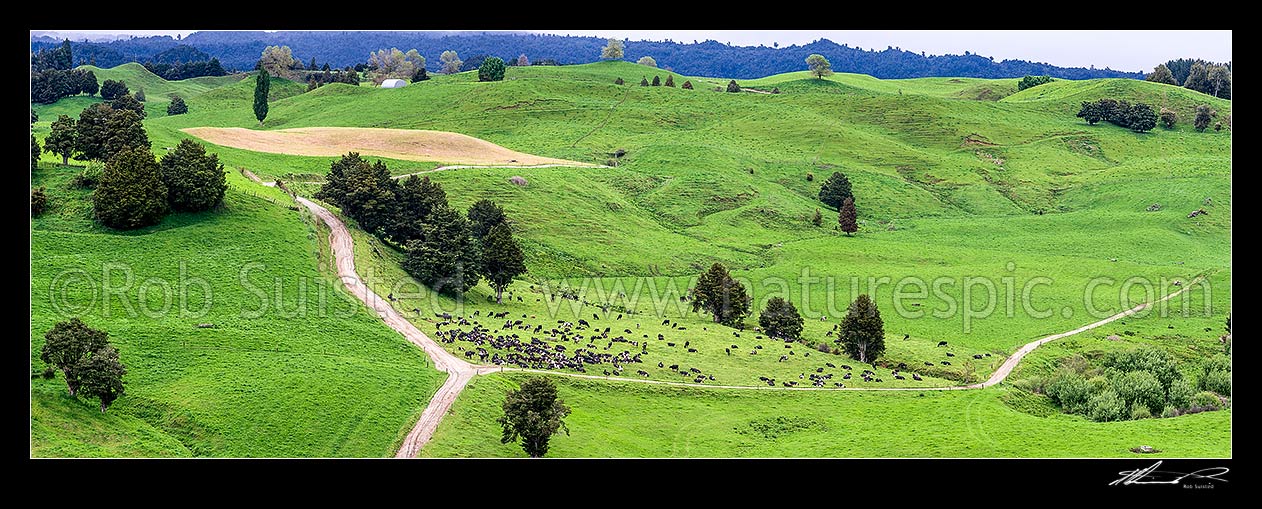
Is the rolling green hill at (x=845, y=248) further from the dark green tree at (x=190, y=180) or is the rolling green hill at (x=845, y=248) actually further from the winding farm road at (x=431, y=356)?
the dark green tree at (x=190, y=180)

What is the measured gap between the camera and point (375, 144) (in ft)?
505

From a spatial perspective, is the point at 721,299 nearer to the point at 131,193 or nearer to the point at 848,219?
the point at 848,219

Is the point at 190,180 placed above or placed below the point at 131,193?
above

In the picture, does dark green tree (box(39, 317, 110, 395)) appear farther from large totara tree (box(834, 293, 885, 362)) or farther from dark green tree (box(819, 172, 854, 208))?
dark green tree (box(819, 172, 854, 208))

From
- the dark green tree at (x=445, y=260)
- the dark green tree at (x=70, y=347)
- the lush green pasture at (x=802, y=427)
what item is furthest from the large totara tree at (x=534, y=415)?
the dark green tree at (x=445, y=260)

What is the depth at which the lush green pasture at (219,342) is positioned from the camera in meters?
58.6

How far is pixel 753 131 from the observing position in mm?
198625

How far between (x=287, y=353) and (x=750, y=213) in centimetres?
8458

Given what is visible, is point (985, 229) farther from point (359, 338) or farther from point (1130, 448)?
point (359, 338)

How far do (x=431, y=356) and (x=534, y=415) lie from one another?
1736cm

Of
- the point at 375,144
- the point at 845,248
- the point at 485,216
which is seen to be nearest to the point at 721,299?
the point at 485,216

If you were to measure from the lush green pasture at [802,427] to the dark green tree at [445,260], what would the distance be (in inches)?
959

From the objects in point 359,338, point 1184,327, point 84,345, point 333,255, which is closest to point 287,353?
point 359,338

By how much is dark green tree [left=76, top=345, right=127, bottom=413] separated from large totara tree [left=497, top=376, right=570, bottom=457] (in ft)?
73.8
